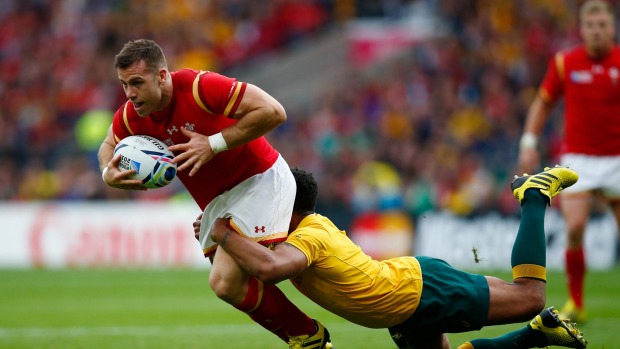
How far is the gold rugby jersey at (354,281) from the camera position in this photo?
18.8 feet

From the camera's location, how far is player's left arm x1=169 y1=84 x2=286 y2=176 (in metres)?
5.78

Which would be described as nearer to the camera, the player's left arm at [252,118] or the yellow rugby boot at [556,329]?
the player's left arm at [252,118]

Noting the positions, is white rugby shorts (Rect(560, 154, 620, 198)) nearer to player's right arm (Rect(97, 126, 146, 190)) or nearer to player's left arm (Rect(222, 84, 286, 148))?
player's left arm (Rect(222, 84, 286, 148))

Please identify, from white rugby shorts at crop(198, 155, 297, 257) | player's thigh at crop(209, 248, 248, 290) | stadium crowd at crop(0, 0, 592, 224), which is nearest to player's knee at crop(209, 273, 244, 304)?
player's thigh at crop(209, 248, 248, 290)

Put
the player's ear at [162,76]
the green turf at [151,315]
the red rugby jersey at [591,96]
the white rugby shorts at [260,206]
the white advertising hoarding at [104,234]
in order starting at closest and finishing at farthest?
1. the player's ear at [162,76]
2. the white rugby shorts at [260,206]
3. the green turf at [151,315]
4. the red rugby jersey at [591,96]
5. the white advertising hoarding at [104,234]

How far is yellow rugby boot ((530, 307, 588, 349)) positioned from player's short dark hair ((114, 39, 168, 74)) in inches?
113

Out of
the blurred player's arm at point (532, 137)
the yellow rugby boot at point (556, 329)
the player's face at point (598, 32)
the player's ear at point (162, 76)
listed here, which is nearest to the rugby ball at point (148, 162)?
the player's ear at point (162, 76)

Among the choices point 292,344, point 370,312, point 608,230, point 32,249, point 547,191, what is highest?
point 547,191

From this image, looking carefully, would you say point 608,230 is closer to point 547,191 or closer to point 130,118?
point 547,191

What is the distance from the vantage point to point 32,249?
17.3 m

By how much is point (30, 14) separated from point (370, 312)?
812 inches

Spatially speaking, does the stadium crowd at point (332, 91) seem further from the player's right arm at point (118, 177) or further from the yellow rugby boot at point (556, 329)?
the player's right arm at point (118, 177)

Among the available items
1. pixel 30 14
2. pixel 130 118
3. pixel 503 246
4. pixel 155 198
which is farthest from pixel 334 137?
pixel 130 118

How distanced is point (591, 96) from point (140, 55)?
4.67 metres
